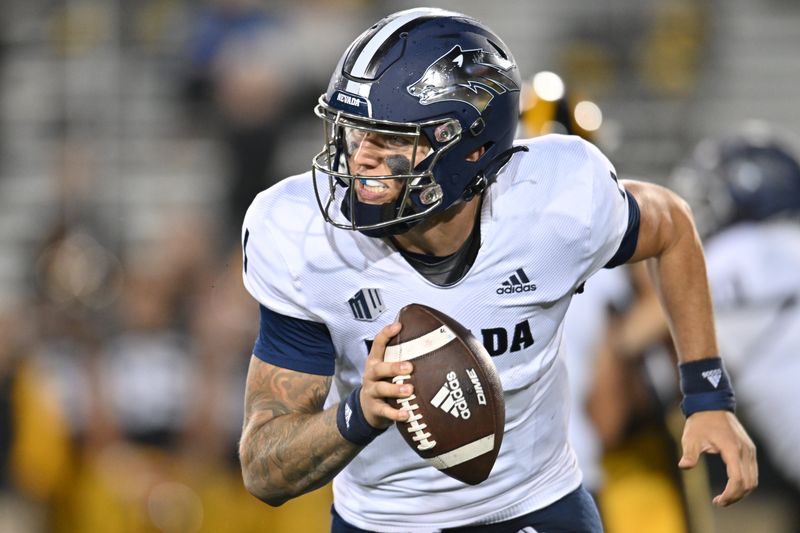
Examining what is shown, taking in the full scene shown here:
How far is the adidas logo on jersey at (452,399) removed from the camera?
2.70m

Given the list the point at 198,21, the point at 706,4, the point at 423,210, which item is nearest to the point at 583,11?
the point at 706,4

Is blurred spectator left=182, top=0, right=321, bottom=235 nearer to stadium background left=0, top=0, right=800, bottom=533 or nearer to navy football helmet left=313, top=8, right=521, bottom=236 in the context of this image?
stadium background left=0, top=0, right=800, bottom=533

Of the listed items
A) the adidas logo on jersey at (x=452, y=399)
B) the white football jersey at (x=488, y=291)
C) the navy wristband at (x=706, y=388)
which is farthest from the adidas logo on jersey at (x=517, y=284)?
the navy wristband at (x=706, y=388)

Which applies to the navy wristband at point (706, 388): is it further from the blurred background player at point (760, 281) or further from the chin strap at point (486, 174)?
the blurred background player at point (760, 281)

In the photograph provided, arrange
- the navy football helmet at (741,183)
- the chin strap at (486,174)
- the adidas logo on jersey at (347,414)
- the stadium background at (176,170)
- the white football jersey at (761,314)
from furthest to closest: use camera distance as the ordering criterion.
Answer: the stadium background at (176,170), the navy football helmet at (741,183), the white football jersey at (761,314), the chin strap at (486,174), the adidas logo on jersey at (347,414)

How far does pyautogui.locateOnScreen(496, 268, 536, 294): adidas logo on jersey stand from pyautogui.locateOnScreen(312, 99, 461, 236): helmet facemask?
235 millimetres

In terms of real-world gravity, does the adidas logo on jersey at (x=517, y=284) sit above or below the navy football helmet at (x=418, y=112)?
below

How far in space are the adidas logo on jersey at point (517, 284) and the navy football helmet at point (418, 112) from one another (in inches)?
8.7

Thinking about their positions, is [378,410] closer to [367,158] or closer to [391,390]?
[391,390]

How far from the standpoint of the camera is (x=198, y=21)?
8.98m

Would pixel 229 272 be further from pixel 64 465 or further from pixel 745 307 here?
pixel 745 307

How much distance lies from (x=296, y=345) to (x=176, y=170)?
628cm

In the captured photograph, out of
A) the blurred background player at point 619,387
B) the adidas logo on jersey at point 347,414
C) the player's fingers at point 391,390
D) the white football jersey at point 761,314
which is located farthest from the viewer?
the white football jersey at point 761,314

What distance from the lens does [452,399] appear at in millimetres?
2713
